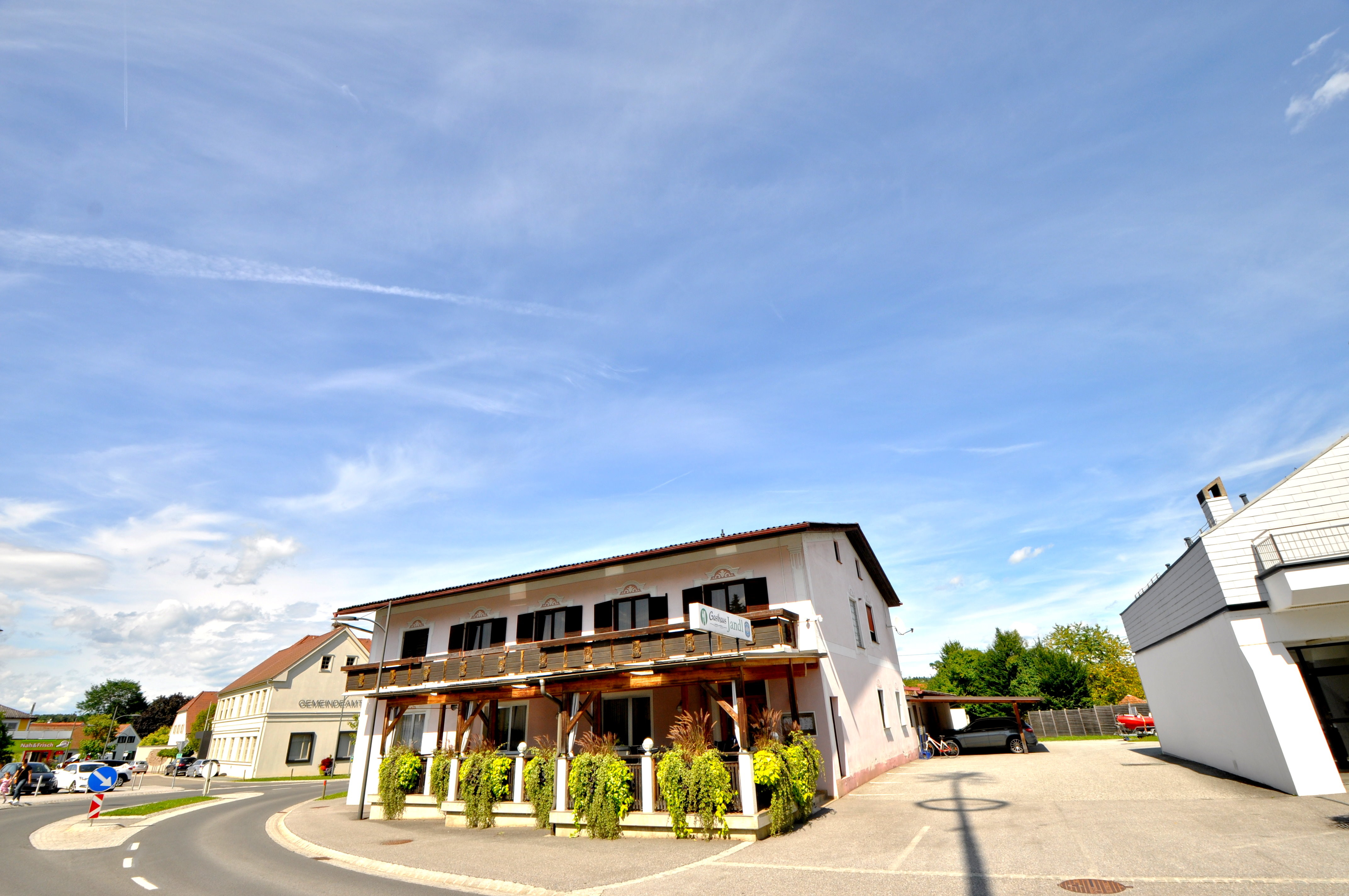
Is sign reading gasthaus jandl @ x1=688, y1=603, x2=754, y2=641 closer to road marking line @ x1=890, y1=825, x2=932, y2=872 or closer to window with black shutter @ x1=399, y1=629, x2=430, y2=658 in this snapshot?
road marking line @ x1=890, y1=825, x2=932, y2=872

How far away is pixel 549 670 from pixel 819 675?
8.04 meters

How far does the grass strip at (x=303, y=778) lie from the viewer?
142 ft

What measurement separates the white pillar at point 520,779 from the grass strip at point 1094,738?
31720 millimetres

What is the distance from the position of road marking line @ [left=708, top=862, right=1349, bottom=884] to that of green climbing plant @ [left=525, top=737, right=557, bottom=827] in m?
6.72

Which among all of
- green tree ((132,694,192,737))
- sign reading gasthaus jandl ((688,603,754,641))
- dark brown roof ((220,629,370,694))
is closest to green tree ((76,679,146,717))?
green tree ((132,694,192,737))

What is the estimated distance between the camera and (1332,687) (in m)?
15.7

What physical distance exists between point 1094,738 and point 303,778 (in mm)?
53241

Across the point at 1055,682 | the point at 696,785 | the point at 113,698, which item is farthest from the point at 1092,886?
the point at 113,698

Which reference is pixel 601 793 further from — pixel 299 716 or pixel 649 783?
pixel 299 716

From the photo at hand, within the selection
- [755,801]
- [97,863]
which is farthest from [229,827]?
[755,801]

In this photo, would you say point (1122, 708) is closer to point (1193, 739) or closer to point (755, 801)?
point (1193, 739)

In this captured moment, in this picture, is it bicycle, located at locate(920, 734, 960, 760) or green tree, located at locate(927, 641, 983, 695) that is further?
green tree, located at locate(927, 641, 983, 695)

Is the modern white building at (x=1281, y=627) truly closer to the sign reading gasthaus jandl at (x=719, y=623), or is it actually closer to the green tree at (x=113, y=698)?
the sign reading gasthaus jandl at (x=719, y=623)

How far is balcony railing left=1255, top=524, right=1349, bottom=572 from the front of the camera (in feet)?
45.9
